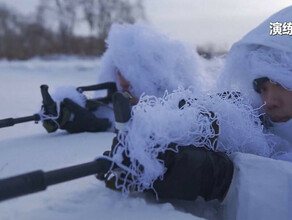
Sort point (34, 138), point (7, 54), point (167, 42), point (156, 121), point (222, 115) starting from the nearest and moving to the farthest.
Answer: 1. point (156, 121)
2. point (222, 115)
3. point (34, 138)
4. point (167, 42)
5. point (7, 54)

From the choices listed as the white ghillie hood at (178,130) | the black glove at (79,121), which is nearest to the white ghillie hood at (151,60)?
the black glove at (79,121)

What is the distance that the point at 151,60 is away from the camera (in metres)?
1.60

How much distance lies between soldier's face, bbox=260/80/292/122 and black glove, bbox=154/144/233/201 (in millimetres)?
288

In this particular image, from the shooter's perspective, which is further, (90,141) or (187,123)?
(90,141)

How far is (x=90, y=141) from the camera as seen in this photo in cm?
140

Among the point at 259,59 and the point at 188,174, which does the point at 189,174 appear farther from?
the point at 259,59

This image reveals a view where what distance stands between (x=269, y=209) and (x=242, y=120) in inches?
7.4

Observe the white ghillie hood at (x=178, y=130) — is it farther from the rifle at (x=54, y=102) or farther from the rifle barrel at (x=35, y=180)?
the rifle at (x=54, y=102)

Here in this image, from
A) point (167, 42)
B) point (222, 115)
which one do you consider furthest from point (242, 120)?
point (167, 42)

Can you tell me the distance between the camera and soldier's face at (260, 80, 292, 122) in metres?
0.90

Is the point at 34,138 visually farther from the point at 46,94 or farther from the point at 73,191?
the point at 73,191

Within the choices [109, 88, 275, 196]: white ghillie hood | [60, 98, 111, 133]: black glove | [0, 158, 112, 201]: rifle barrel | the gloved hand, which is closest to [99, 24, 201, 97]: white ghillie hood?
[60, 98, 111, 133]: black glove

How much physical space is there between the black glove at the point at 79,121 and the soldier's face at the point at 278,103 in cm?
85

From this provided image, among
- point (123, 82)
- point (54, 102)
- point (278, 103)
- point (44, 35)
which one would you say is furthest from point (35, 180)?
point (44, 35)
